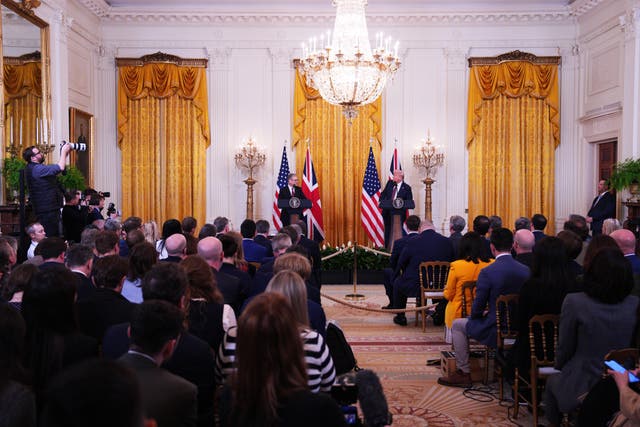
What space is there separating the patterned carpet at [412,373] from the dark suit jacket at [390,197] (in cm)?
360

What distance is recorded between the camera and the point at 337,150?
14.7 meters

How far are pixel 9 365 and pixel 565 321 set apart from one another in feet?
9.75

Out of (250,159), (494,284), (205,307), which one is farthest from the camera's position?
(250,159)

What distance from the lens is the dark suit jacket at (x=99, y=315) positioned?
3.57m

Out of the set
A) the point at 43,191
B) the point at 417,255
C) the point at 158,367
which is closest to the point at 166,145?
the point at 43,191

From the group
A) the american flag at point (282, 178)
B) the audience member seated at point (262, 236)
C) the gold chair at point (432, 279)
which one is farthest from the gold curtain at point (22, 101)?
the gold chair at point (432, 279)

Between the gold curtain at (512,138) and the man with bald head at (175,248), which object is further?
the gold curtain at (512,138)

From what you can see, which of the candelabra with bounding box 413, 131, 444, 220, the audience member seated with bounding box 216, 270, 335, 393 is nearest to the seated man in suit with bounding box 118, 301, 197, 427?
the audience member seated with bounding box 216, 270, 335, 393


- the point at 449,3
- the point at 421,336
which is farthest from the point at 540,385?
the point at 449,3

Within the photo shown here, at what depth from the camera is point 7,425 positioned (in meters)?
1.99

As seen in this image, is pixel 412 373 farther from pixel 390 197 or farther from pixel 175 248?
pixel 390 197

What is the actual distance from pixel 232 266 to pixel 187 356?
8.25 feet

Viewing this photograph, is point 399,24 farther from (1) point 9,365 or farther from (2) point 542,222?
(1) point 9,365

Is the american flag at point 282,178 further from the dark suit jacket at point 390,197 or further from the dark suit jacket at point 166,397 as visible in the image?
the dark suit jacket at point 166,397
